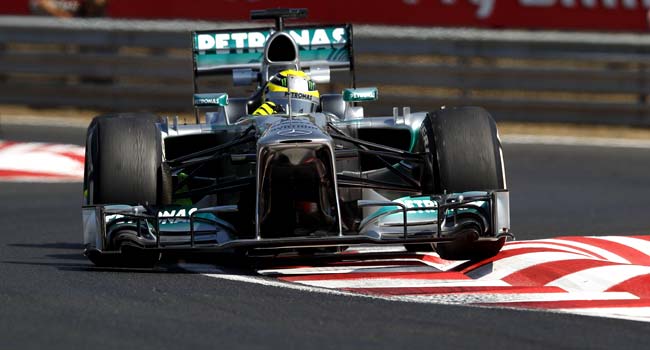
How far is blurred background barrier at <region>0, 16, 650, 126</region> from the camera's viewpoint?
16016 mm

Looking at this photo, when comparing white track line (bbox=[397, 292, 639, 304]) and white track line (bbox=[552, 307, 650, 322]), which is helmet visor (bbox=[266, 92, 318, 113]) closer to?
white track line (bbox=[397, 292, 639, 304])

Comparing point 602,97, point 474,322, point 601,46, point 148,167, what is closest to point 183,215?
point 148,167

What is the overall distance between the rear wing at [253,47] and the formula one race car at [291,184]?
44.6 inches

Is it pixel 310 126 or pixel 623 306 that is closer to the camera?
pixel 623 306

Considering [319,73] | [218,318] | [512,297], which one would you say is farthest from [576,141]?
[218,318]

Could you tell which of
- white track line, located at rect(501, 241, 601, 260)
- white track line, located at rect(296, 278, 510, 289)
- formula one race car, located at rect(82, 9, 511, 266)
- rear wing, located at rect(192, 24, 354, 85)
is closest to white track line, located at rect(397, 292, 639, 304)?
white track line, located at rect(296, 278, 510, 289)

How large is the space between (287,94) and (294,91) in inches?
2.3

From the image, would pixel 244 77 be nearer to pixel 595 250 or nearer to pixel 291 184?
pixel 291 184

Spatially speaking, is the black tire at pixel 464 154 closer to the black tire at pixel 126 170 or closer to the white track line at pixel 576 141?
the black tire at pixel 126 170

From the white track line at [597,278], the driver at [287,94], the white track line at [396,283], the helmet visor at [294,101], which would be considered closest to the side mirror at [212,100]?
the driver at [287,94]

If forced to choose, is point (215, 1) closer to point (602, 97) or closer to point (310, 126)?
point (602, 97)

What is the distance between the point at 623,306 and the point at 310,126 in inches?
82.3

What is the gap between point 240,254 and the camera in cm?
886

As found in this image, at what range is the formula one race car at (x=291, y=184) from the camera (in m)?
7.74
